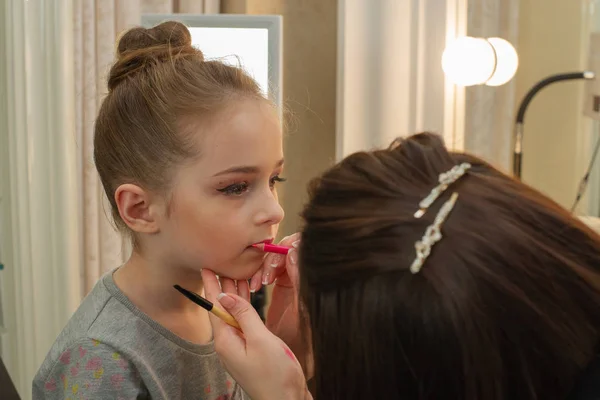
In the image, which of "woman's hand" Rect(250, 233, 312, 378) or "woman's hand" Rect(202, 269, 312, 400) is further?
"woman's hand" Rect(250, 233, 312, 378)

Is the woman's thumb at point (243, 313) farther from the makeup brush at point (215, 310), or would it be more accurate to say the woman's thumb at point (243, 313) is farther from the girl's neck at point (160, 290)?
the girl's neck at point (160, 290)

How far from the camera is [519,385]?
625 mm

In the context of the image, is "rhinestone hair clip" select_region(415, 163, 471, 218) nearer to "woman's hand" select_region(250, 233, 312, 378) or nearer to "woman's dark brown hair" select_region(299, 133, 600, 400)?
"woman's dark brown hair" select_region(299, 133, 600, 400)

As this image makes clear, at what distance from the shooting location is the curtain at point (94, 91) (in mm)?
1944

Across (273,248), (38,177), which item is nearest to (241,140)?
(273,248)

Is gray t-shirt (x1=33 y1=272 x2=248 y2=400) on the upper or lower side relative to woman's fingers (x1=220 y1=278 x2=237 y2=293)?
lower

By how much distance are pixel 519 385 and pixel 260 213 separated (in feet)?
1.50

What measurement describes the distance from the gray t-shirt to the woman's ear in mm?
92

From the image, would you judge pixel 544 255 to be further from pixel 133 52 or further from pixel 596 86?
pixel 596 86

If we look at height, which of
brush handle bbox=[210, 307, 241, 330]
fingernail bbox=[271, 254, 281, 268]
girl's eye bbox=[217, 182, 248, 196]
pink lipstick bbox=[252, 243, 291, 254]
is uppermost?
girl's eye bbox=[217, 182, 248, 196]

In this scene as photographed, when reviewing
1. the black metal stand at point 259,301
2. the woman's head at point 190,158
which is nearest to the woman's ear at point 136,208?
the woman's head at point 190,158

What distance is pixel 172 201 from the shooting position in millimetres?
982

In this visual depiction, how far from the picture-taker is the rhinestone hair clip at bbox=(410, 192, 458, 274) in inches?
24.9

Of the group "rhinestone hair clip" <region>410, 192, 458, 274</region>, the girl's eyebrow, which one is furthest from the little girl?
"rhinestone hair clip" <region>410, 192, 458, 274</region>
